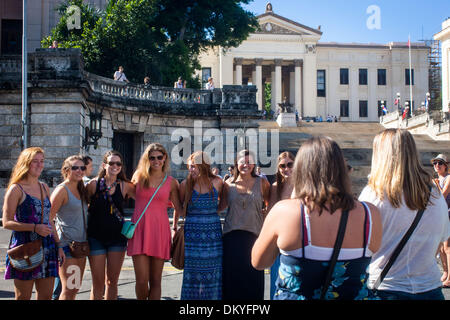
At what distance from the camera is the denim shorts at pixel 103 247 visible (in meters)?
5.11

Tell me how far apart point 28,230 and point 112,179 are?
107 cm

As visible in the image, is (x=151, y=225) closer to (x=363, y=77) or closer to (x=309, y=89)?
(x=309, y=89)

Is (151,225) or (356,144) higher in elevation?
(356,144)

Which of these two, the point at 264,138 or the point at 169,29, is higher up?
the point at 169,29

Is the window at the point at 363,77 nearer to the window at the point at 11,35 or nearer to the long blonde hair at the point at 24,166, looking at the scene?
the window at the point at 11,35

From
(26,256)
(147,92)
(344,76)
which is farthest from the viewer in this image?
(344,76)

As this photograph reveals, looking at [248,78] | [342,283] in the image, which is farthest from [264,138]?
[248,78]

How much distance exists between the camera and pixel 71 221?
17.0ft

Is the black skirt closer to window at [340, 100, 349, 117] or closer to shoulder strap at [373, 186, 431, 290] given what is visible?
shoulder strap at [373, 186, 431, 290]

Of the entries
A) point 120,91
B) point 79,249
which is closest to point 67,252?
point 79,249

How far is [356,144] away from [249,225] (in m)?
22.4

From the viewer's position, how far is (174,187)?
542cm

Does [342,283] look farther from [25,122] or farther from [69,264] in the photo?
[25,122]

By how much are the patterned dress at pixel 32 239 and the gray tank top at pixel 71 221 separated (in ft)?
1.17
